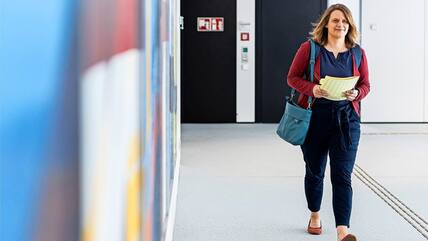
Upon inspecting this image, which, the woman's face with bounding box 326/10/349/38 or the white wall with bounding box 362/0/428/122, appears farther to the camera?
the white wall with bounding box 362/0/428/122

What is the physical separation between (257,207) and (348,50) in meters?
1.45

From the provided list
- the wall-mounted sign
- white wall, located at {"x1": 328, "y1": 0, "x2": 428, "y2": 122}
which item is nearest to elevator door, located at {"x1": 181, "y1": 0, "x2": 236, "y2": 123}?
the wall-mounted sign

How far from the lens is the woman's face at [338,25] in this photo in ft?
12.1

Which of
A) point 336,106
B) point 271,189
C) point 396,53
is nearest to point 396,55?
point 396,53

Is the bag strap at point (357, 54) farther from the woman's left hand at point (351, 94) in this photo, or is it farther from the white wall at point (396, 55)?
the white wall at point (396, 55)

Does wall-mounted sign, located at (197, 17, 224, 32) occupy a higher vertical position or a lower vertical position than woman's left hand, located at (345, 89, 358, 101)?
higher

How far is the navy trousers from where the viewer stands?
3607 millimetres

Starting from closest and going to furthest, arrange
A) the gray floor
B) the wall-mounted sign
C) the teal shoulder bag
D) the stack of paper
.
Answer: the stack of paper < the teal shoulder bag < the gray floor < the wall-mounted sign

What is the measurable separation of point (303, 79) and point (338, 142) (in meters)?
Result: 0.41

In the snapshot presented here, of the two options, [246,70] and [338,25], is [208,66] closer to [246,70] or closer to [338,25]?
[246,70]

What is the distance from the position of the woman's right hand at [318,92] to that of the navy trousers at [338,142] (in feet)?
0.23

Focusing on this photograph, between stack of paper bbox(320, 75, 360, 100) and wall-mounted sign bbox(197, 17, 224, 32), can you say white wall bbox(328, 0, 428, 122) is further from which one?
stack of paper bbox(320, 75, 360, 100)

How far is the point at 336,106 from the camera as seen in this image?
3.65 meters

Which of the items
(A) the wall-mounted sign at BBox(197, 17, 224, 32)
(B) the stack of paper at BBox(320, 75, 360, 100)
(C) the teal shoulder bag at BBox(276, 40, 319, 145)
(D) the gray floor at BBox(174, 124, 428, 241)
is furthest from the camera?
(A) the wall-mounted sign at BBox(197, 17, 224, 32)
